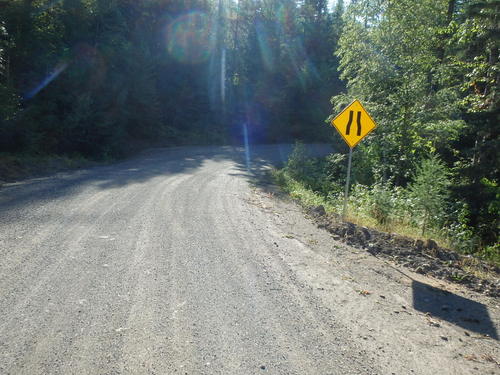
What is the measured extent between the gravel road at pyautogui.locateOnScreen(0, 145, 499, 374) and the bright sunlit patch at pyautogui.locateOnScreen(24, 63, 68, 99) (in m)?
13.6

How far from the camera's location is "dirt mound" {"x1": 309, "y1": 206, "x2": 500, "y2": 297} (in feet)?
21.0

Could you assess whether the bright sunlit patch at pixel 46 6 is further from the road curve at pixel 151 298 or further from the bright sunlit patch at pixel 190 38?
the bright sunlit patch at pixel 190 38

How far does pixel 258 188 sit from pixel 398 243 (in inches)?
289

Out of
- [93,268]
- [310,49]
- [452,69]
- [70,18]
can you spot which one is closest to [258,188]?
[452,69]

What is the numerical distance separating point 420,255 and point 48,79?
20.4m

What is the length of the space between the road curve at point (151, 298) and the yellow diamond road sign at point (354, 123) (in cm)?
276

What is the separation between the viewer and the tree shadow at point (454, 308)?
15.5 ft

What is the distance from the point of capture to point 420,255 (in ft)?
24.0

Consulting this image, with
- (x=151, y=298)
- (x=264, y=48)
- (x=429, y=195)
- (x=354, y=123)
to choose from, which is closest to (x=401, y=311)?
(x=151, y=298)

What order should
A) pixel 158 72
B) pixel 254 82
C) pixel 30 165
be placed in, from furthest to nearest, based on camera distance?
1. pixel 254 82
2. pixel 158 72
3. pixel 30 165

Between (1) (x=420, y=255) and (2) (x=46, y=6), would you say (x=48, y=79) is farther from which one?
(1) (x=420, y=255)

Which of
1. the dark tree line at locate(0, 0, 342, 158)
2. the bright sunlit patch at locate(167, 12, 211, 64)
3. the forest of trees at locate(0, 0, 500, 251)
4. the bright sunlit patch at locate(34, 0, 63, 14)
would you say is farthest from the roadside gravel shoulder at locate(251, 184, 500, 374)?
the bright sunlit patch at locate(167, 12, 211, 64)

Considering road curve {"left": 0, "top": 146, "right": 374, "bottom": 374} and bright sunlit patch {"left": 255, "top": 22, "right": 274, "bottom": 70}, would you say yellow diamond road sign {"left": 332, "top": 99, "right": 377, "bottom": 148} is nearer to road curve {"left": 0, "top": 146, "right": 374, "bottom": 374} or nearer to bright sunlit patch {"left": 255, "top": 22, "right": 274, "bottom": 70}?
road curve {"left": 0, "top": 146, "right": 374, "bottom": 374}

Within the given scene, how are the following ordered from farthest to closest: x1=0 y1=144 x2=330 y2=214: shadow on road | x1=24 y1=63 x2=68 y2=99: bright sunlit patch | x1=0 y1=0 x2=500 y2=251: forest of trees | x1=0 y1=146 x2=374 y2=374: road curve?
x1=24 y1=63 x2=68 y2=99: bright sunlit patch
x1=0 y1=0 x2=500 y2=251: forest of trees
x1=0 y1=144 x2=330 y2=214: shadow on road
x1=0 y1=146 x2=374 y2=374: road curve
